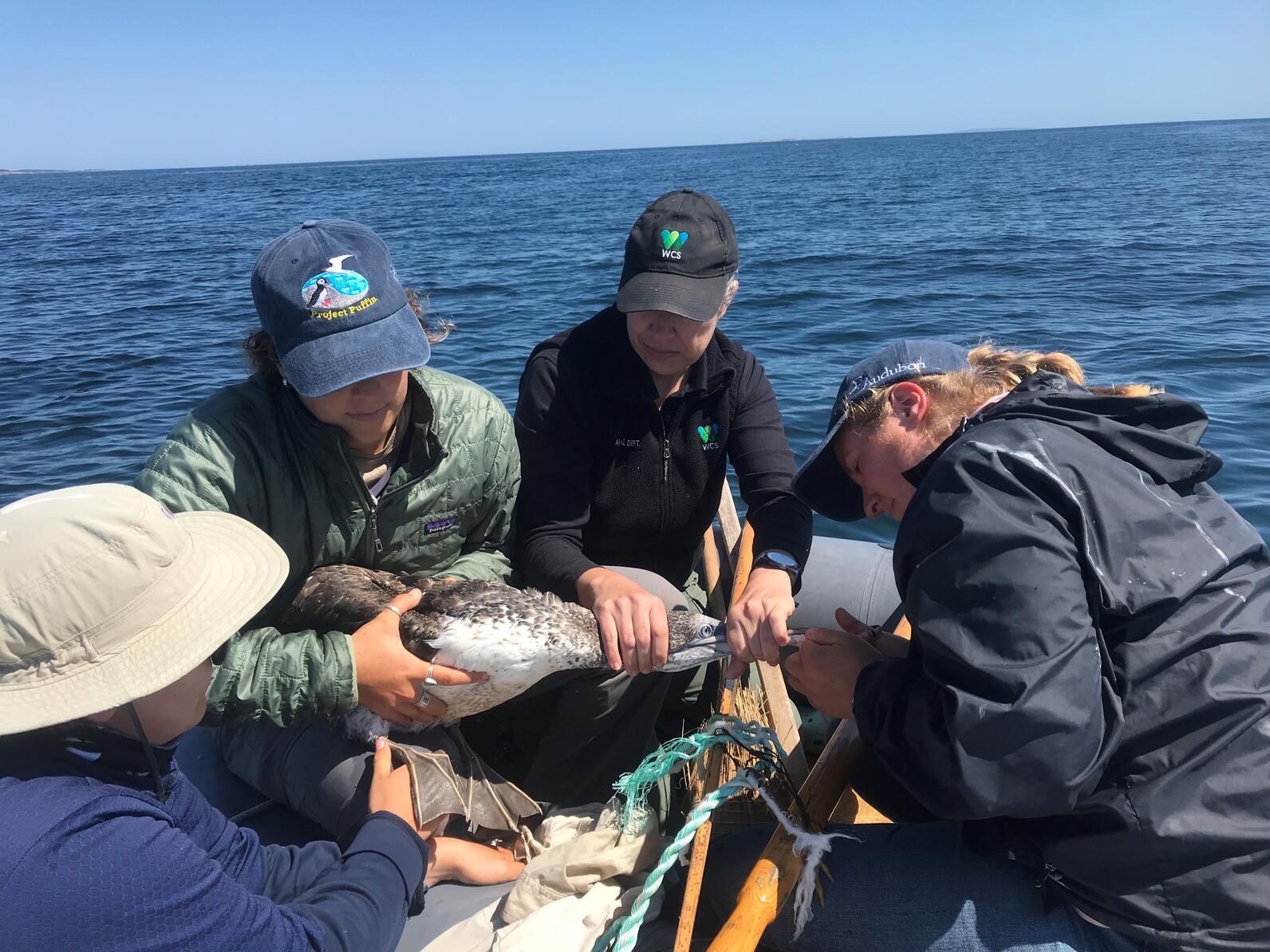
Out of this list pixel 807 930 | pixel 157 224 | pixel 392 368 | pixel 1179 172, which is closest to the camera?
pixel 807 930

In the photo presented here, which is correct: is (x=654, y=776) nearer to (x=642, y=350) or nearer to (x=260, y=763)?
(x=260, y=763)

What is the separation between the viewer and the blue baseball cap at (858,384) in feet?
9.14

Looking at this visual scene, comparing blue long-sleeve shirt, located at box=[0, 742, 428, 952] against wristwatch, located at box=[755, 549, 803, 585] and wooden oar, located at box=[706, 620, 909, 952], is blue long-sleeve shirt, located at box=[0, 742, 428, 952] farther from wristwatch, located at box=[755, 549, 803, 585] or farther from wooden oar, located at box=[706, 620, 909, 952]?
wristwatch, located at box=[755, 549, 803, 585]

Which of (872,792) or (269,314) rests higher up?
(269,314)

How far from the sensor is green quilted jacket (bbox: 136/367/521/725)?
9.82ft

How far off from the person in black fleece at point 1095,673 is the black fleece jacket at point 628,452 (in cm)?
161

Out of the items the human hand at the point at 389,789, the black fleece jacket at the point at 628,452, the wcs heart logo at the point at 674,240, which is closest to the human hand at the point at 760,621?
the black fleece jacket at the point at 628,452

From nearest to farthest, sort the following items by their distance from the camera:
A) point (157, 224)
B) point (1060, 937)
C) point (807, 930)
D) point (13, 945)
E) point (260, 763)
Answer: point (13, 945) < point (1060, 937) < point (807, 930) < point (260, 763) < point (157, 224)

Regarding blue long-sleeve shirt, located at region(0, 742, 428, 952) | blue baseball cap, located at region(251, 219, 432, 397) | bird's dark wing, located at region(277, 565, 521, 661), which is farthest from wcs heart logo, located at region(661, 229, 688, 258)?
blue long-sleeve shirt, located at region(0, 742, 428, 952)

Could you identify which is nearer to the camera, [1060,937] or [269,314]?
[1060,937]

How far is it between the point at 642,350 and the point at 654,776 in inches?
68.2

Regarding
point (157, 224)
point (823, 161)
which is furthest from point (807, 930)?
point (823, 161)

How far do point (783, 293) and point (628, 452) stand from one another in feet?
54.2

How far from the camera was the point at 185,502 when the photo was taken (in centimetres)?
292
